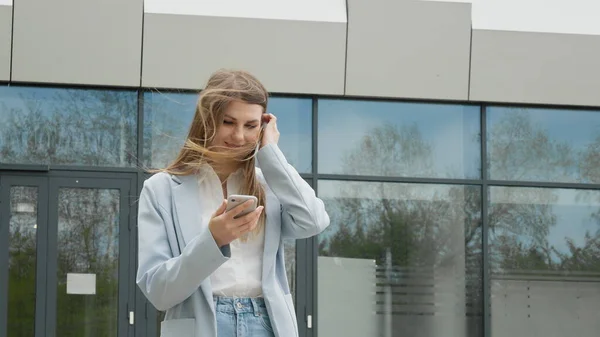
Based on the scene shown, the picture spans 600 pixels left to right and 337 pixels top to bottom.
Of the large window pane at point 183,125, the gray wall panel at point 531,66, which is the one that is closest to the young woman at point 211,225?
the large window pane at point 183,125

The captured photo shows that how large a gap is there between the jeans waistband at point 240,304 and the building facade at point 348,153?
23.4ft

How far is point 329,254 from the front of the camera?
33.9ft

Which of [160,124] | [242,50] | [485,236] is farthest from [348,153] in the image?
[160,124]

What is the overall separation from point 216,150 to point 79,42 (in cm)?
767

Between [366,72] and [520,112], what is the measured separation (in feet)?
6.31

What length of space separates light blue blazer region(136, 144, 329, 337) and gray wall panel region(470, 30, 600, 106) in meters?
7.96

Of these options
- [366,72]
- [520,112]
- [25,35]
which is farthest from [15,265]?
[520,112]

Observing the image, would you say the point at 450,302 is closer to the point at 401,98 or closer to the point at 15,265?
the point at 401,98

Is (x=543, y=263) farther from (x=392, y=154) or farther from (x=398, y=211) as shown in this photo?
(x=392, y=154)

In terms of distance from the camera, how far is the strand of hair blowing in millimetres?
2549

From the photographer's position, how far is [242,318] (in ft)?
8.12

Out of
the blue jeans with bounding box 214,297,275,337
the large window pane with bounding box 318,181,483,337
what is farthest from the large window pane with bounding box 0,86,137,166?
the blue jeans with bounding box 214,297,275,337


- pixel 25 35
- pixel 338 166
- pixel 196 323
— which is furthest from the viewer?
pixel 338 166

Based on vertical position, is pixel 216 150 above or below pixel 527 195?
below
